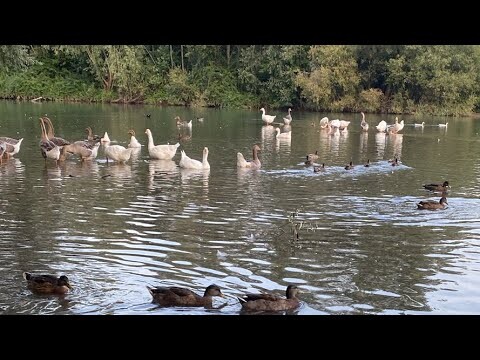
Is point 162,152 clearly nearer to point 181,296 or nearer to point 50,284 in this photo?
point 50,284

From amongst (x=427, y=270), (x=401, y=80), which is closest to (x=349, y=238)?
(x=427, y=270)

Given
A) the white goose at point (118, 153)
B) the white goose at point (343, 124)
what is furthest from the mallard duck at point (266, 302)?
the white goose at point (343, 124)

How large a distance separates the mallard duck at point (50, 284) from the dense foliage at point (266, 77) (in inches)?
1861

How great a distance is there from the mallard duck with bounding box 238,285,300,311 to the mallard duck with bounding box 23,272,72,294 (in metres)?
2.45

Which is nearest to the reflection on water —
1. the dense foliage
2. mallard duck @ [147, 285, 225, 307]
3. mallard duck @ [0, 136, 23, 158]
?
mallard duck @ [147, 285, 225, 307]

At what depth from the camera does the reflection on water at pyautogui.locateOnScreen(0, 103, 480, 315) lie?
8828 mm

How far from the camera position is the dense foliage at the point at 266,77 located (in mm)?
52938

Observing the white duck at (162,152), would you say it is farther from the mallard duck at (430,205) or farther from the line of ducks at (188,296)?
the line of ducks at (188,296)

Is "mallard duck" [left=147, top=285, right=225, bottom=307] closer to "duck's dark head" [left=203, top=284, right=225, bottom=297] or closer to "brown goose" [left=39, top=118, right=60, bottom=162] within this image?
"duck's dark head" [left=203, top=284, right=225, bottom=297]

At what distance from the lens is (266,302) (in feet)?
26.8

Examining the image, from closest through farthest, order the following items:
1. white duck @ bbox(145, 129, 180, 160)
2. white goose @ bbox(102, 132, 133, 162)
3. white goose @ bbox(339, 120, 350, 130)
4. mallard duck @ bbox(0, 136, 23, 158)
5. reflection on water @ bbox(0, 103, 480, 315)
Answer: reflection on water @ bbox(0, 103, 480, 315), white goose @ bbox(102, 132, 133, 162), mallard duck @ bbox(0, 136, 23, 158), white duck @ bbox(145, 129, 180, 160), white goose @ bbox(339, 120, 350, 130)

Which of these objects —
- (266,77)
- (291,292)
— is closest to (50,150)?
(291,292)

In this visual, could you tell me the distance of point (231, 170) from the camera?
20.6m

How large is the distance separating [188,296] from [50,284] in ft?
6.23
